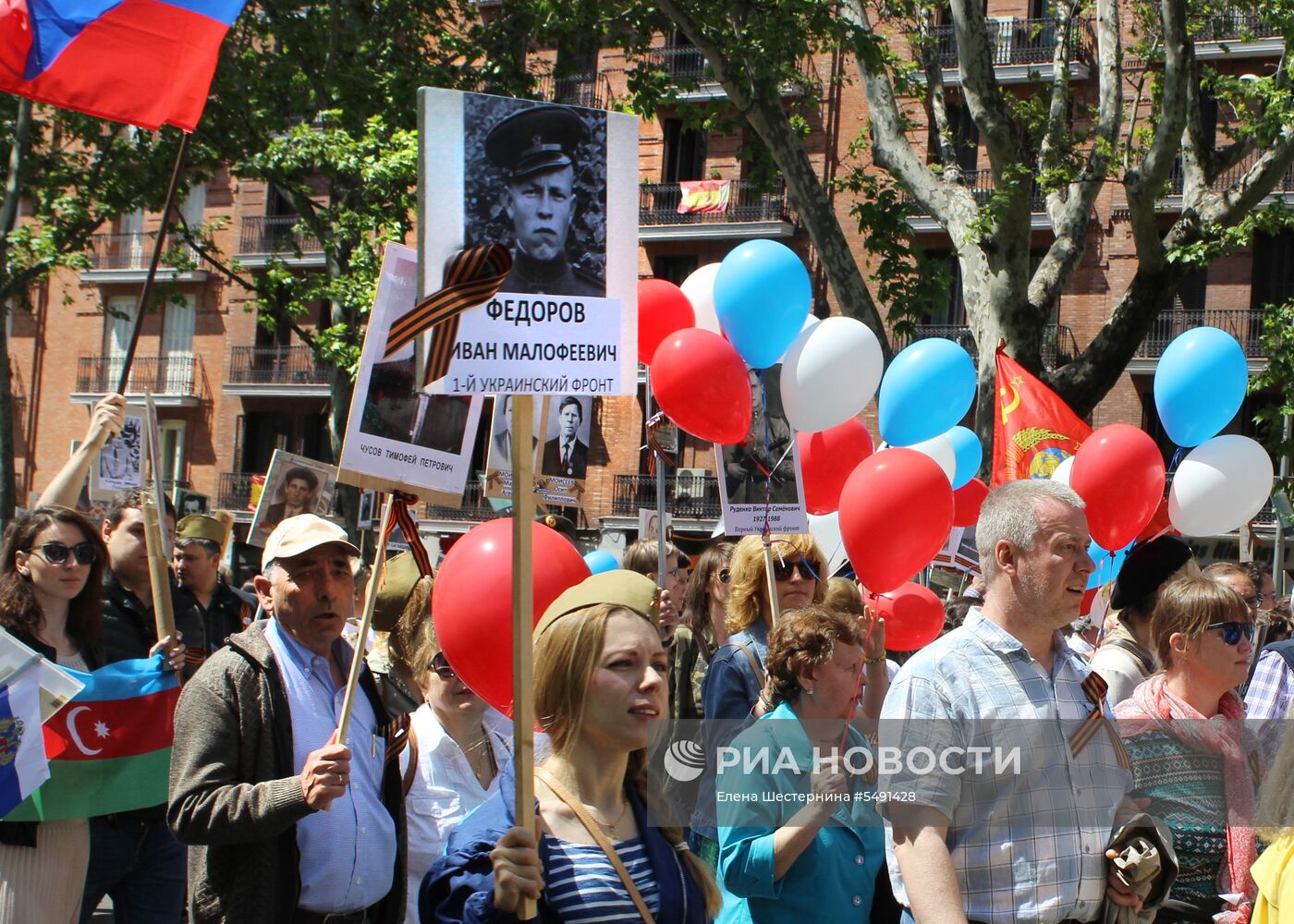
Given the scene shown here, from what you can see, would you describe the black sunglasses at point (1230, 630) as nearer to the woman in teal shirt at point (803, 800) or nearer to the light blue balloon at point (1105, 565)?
the woman in teal shirt at point (803, 800)

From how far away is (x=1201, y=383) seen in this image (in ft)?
22.3

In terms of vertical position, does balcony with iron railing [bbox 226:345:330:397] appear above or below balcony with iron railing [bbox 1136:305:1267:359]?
below

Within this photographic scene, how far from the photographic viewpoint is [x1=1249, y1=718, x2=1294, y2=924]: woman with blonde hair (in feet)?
9.78

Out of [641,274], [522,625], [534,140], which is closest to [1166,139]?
[534,140]

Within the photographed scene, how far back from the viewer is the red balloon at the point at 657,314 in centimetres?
604

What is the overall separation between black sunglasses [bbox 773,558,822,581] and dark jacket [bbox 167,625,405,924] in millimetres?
2183

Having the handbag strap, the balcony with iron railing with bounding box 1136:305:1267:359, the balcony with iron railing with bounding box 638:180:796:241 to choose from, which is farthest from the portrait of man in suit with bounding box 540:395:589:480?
the balcony with iron railing with bounding box 638:180:796:241

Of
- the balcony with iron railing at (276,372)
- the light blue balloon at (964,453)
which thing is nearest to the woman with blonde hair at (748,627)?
the light blue balloon at (964,453)

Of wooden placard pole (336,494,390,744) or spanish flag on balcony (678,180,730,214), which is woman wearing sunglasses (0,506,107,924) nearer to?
wooden placard pole (336,494,390,744)

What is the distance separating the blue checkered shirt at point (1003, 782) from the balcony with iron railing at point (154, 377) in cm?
3440

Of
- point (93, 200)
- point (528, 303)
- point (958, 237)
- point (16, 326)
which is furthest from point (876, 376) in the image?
point (16, 326)

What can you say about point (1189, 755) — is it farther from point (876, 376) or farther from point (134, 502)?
point (134, 502)

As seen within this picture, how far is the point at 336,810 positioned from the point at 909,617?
3509 mm

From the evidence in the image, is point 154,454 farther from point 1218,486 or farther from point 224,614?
point 1218,486
